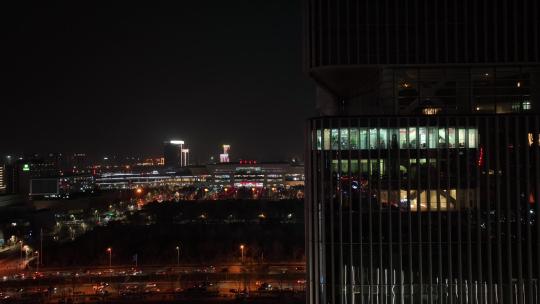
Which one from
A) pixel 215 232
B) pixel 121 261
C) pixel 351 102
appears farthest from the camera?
pixel 215 232

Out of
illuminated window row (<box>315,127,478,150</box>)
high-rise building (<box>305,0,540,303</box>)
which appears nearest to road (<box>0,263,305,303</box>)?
high-rise building (<box>305,0,540,303</box>)

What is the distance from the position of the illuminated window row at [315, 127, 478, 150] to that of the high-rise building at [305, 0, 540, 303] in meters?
0.04

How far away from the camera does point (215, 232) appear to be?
54875mm

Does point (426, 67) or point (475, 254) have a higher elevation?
point (426, 67)

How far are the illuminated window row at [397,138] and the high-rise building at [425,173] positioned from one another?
0.04 m

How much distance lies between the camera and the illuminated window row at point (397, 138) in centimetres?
1725

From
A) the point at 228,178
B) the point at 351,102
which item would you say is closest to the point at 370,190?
the point at 351,102

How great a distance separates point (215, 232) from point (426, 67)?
41.9m

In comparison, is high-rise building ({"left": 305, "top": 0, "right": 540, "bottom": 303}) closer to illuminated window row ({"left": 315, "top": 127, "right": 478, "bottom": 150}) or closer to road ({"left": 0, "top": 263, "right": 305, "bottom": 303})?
illuminated window row ({"left": 315, "top": 127, "right": 478, "bottom": 150})

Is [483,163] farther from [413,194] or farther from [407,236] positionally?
[407,236]

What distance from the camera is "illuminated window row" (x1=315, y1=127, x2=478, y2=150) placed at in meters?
17.2

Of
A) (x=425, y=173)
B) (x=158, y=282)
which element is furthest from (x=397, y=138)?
(x=158, y=282)

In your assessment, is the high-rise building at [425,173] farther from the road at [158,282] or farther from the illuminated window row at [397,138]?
the road at [158,282]

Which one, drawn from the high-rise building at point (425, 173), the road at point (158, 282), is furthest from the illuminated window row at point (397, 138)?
the road at point (158, 282)
